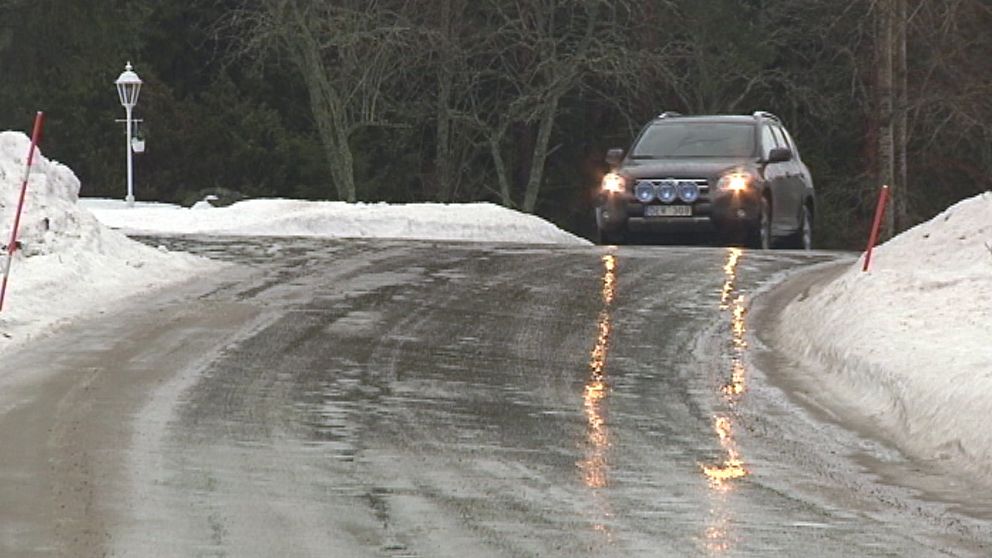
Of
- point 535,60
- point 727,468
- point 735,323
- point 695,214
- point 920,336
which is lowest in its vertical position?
point 727,468

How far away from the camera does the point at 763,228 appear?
866 inches

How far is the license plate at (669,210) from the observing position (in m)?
21.5

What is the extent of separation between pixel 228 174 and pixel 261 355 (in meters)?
37.1

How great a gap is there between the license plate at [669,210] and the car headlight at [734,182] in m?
0.44

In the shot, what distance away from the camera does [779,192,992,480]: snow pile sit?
Answer: 31.8 ft

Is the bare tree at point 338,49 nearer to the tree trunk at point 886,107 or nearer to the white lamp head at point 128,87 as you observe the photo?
the white lamp head at point 128,87

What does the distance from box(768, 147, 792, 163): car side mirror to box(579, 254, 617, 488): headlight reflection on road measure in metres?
6.13

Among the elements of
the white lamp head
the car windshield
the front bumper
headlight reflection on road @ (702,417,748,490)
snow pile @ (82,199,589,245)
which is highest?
the white lamp head

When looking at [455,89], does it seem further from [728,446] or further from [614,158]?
[728,446]

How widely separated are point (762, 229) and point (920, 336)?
10.3 m

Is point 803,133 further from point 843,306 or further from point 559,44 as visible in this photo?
point 843,306

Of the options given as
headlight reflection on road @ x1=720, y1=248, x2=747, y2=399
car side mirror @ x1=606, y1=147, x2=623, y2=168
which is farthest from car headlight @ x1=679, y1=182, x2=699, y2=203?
headlight reflection on road @ x1=720, y1=248, x2=747, y2=399

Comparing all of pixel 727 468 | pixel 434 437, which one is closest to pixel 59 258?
pixel 434 437

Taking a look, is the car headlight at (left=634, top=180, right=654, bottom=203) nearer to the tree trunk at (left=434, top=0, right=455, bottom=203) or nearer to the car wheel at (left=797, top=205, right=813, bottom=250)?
the car wheel at (left=797, top=205, right=813, bottom=250)
